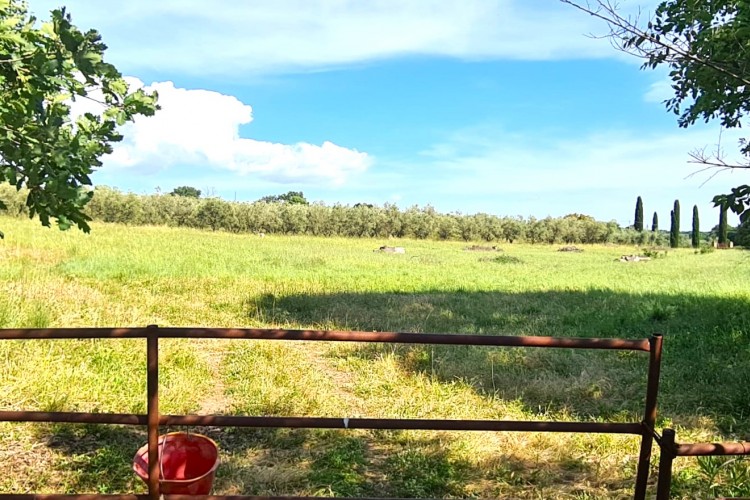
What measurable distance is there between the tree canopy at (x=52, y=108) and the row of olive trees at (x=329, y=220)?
133 feet

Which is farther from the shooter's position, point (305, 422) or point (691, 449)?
point (305, 422)

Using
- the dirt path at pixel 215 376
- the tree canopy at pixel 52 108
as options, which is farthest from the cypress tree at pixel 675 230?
the tree canopy at pixel 52 108

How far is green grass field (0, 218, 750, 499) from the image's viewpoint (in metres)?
3.95

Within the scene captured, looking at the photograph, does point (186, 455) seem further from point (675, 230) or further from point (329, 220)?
point (675, 230)

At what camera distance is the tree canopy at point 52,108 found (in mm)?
2795

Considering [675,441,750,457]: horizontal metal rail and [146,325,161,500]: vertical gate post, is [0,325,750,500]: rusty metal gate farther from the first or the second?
[675,441,750,457]: horizontal metal rail

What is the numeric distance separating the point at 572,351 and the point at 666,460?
541 cm

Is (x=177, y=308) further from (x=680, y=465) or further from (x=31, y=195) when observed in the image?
(x=680, y=465)

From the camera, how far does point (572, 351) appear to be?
7410 mm

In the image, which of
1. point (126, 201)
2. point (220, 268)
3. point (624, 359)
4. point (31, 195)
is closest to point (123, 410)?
point (31, 195)

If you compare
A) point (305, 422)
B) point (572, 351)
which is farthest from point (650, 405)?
point (572, 351)

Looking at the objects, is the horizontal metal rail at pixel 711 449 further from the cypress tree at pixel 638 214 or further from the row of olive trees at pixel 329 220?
the cypress tree at pixel 638 214

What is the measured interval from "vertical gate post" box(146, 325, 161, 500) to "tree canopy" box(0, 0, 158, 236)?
37.8 inches

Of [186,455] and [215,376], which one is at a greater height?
[186,455]
